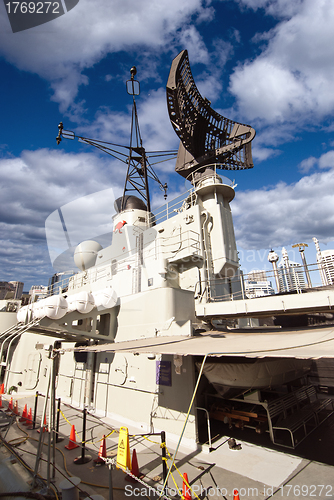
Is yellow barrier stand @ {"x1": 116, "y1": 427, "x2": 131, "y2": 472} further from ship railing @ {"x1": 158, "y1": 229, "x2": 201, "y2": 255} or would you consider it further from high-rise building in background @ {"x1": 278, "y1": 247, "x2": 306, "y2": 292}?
ship railing @ {"x1": 158, "y1": 229, "x2": 201, "y2": 255}

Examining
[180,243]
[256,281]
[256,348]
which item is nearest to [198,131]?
[180,243]

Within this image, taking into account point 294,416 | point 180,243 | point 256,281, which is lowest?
point 294,416

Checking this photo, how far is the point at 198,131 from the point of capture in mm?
17266

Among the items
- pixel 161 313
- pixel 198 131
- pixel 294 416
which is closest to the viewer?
pixel 294 416

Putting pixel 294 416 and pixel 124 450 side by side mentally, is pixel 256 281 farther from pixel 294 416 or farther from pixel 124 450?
pixel 124 450

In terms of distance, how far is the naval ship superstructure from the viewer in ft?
22.6

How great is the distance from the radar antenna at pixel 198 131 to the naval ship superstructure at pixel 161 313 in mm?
71

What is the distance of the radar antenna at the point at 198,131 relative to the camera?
1539 cm

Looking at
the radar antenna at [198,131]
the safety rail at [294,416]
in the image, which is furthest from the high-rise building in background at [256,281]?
the radar antenna at [198,131]

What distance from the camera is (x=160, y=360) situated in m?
7.67

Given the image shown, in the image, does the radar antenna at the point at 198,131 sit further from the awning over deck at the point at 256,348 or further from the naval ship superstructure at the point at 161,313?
the awning over deck at the point at 256,348

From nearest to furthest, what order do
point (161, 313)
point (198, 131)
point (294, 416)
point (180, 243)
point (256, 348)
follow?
point (256, 348) → point (294, 416) → point (161, 313) → point (180, 243) → point (198, 131)

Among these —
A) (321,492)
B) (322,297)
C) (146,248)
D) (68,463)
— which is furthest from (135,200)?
(321,492)

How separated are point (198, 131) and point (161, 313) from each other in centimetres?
1376
